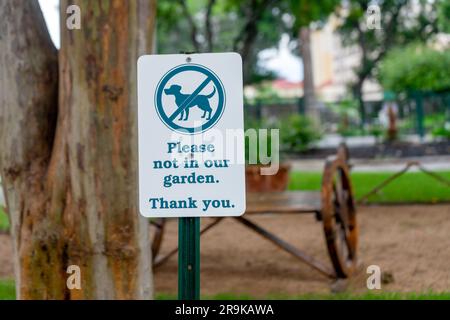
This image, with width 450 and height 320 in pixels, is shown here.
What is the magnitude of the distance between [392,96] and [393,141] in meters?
5.45

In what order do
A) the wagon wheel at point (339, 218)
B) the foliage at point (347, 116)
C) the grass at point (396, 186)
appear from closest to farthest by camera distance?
the wagon wheel at point (339, 218) < the grass at point (396, 186) < the foliage at point (347, 116)

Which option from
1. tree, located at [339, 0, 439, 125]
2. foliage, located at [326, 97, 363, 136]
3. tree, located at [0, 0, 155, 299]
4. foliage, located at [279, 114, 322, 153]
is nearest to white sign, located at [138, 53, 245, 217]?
tree, located at [0, 0, 155, 299]

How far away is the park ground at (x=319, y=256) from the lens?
6238 mm

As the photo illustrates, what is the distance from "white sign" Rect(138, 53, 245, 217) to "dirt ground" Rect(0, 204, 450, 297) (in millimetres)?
3688

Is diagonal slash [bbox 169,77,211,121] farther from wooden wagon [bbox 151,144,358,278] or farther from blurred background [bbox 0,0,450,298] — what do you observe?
wooden wagon [bbox 151,144,358,278]

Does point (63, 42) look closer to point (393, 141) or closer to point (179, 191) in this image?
point (179, 191)

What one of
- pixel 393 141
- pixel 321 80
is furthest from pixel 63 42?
pixel 321 80

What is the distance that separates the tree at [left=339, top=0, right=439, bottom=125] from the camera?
4056 cm

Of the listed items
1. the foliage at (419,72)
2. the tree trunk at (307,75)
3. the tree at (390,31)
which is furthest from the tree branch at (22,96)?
the tree at (390,31)

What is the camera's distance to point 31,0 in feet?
14.8

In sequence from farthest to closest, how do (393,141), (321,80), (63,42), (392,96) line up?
(321,80)
(392,96)
(393,141)
(63,42)

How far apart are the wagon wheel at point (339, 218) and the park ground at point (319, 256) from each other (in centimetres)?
16

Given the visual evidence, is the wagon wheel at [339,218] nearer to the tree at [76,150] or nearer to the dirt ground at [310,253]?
the dirt ground at [310,253]

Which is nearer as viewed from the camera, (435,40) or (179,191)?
(179,191)
